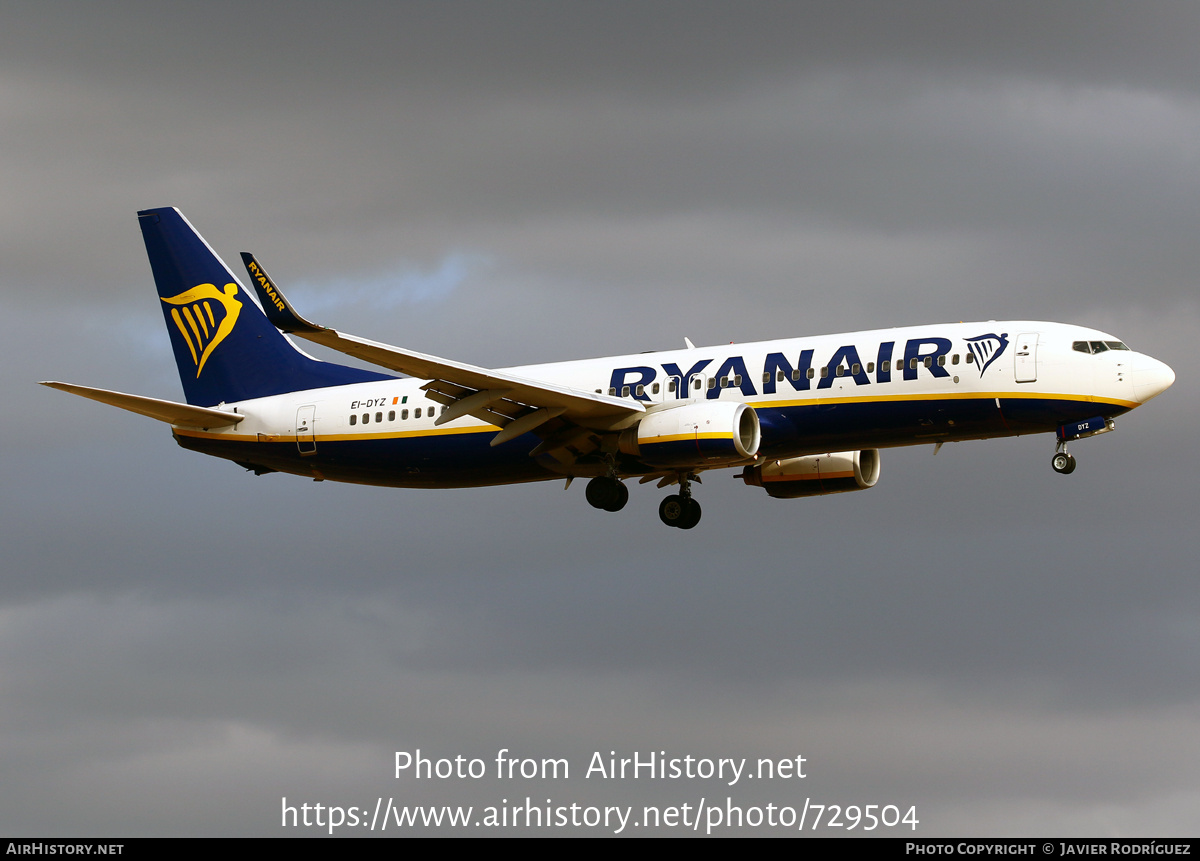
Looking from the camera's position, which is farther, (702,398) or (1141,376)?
(702,398)

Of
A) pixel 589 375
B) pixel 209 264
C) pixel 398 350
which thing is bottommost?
pixel 398 350

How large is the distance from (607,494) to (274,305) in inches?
→ 527

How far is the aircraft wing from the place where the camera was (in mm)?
46594

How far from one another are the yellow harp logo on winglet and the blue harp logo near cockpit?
1126 inches

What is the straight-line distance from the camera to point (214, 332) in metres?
63.3

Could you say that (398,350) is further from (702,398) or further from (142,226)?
(142,226)

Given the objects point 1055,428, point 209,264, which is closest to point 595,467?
point 1055,428

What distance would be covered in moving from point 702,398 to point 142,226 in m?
25.3

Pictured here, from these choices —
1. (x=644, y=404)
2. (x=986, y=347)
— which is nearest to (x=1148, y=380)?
(x=986, y=347)

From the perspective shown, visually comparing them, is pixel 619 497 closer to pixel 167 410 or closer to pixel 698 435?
pixel 698 435

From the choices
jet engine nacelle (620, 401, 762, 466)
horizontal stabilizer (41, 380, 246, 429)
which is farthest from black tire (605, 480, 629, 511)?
horizontal stabilizer (41, 380, 246, 429)

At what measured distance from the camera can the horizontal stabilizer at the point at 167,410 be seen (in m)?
53.4

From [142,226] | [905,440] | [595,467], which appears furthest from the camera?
[142,226]

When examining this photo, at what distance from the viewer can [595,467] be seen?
55.5 metres
